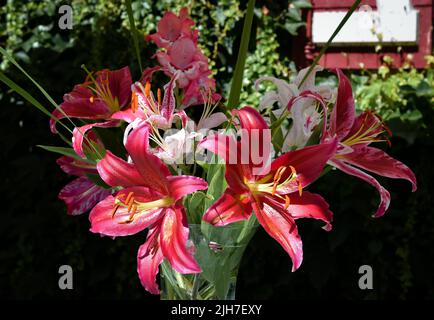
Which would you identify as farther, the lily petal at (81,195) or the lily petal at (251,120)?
the lily petal at (81,195)

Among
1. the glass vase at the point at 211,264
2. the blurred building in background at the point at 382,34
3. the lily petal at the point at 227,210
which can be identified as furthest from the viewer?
the blurred building in background at the point at 382,34

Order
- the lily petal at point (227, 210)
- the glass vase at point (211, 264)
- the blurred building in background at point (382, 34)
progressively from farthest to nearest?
the blurred building in background at point (382, 34)
the glass vase at point (211, 264)
the lily petal at point (227, 210)

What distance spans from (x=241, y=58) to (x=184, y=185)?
171 mm

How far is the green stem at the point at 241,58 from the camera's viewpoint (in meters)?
0.69

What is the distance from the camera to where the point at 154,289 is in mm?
643

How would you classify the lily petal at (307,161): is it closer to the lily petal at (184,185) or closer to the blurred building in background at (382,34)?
the lily petal at (184,185)

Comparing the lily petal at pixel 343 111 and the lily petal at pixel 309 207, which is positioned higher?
the lily petal at pixel 343 111

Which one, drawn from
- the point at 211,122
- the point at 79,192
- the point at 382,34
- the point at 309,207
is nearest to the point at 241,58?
the point at 211,122

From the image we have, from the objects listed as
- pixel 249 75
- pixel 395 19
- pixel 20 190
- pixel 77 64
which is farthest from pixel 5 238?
pixel 395 19

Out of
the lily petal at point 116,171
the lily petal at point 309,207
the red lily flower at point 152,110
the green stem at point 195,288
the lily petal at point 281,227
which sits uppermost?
the red lily flower at point 152,110

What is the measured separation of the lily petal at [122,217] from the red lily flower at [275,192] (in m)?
0.08

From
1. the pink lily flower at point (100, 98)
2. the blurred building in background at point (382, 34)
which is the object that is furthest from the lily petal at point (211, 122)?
the blurred building in background at point (382, 34)

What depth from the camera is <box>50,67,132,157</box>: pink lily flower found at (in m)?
0.77
